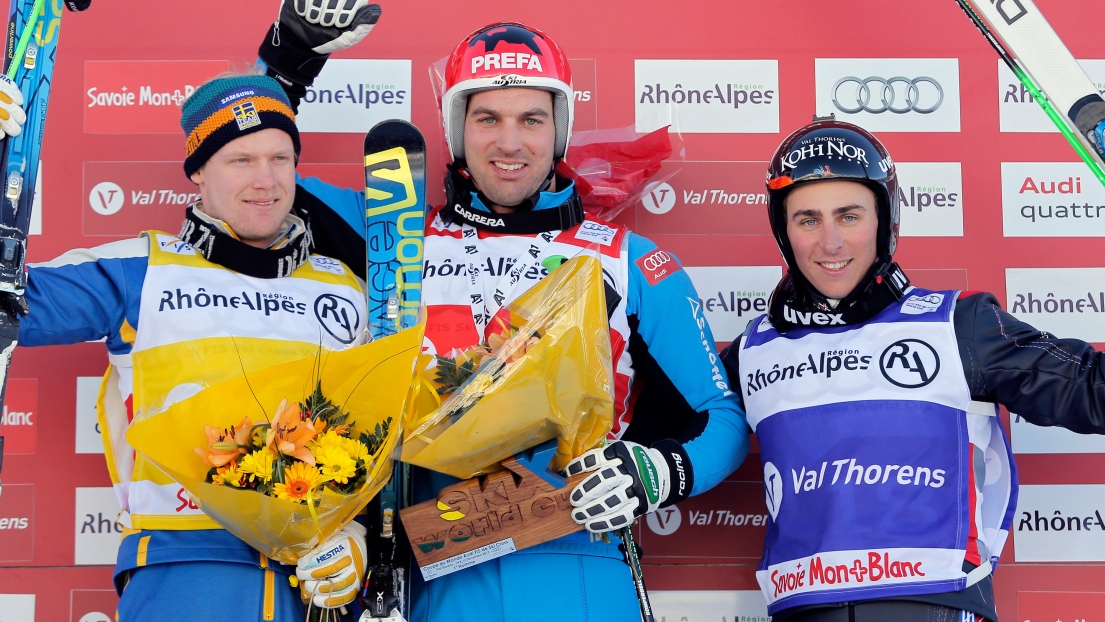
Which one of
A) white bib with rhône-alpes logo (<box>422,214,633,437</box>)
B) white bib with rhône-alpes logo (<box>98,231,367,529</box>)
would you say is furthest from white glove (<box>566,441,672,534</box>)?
white bib with rhône-alpes logo (<box>98,231,367,529</box>)

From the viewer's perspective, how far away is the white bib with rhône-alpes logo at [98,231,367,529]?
2.72 metres

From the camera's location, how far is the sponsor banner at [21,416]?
3488mm

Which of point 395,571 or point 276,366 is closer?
point 276,366

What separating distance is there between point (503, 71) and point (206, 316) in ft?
3.62

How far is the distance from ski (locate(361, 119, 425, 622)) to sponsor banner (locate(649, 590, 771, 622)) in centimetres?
114

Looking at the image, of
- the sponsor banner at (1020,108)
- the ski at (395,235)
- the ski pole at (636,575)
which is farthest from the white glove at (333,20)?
the sponsor banner at (1020,108)

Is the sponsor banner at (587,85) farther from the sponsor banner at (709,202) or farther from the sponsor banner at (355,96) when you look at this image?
the sponsor banner at (355,96)

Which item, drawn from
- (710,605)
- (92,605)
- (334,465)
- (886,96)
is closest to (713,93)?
(886,96)

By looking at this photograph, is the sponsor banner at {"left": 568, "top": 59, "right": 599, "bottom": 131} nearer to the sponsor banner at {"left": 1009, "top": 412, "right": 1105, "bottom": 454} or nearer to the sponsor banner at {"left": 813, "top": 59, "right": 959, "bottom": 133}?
the sponsor banner at {"left": 813, "top": 59, "right": 959, "bottom": 133}

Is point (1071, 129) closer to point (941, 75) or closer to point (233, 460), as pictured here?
point (941, 75)

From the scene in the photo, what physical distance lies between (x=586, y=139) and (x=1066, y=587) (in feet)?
7.44

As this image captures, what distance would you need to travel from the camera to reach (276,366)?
7.80 feet

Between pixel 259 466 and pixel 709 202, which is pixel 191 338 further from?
pixel 709 202

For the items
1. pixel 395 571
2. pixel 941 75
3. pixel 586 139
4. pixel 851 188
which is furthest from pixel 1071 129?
pixel 395 571
